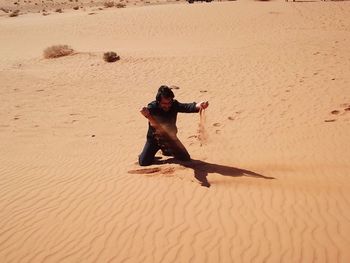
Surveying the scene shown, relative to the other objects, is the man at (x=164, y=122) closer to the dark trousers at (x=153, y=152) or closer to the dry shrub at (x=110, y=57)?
the dark trousers at (x=153, y=152)

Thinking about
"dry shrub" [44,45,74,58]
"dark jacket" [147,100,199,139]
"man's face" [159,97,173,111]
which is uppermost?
"man's face" [159,97,173,111]

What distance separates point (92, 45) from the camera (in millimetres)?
21172

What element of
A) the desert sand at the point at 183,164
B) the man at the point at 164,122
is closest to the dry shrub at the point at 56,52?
the desert sand at the point at 183,164

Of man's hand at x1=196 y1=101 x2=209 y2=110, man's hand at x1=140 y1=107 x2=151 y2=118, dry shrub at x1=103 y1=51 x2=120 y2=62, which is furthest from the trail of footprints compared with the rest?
dry shrub at x1=103 y1=51 x2=120 y2=62

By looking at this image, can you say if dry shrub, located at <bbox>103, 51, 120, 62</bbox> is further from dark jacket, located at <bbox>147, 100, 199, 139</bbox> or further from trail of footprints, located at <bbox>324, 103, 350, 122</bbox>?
dark jacket, located at <bbox>147, 100, 199, 139</bbox>

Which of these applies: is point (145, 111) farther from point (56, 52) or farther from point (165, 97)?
point (56, 52)

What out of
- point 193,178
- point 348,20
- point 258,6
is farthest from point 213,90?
point 258,6

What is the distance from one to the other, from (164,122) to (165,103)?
42 centimetres

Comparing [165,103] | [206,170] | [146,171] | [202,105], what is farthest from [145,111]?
[206,170]

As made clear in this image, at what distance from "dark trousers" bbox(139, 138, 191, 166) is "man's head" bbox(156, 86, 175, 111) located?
30.4 inches

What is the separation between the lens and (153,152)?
6.39 meters

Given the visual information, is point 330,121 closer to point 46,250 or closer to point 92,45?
point 46,250

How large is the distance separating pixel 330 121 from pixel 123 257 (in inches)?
245

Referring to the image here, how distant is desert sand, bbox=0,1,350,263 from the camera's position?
14.5 feet
